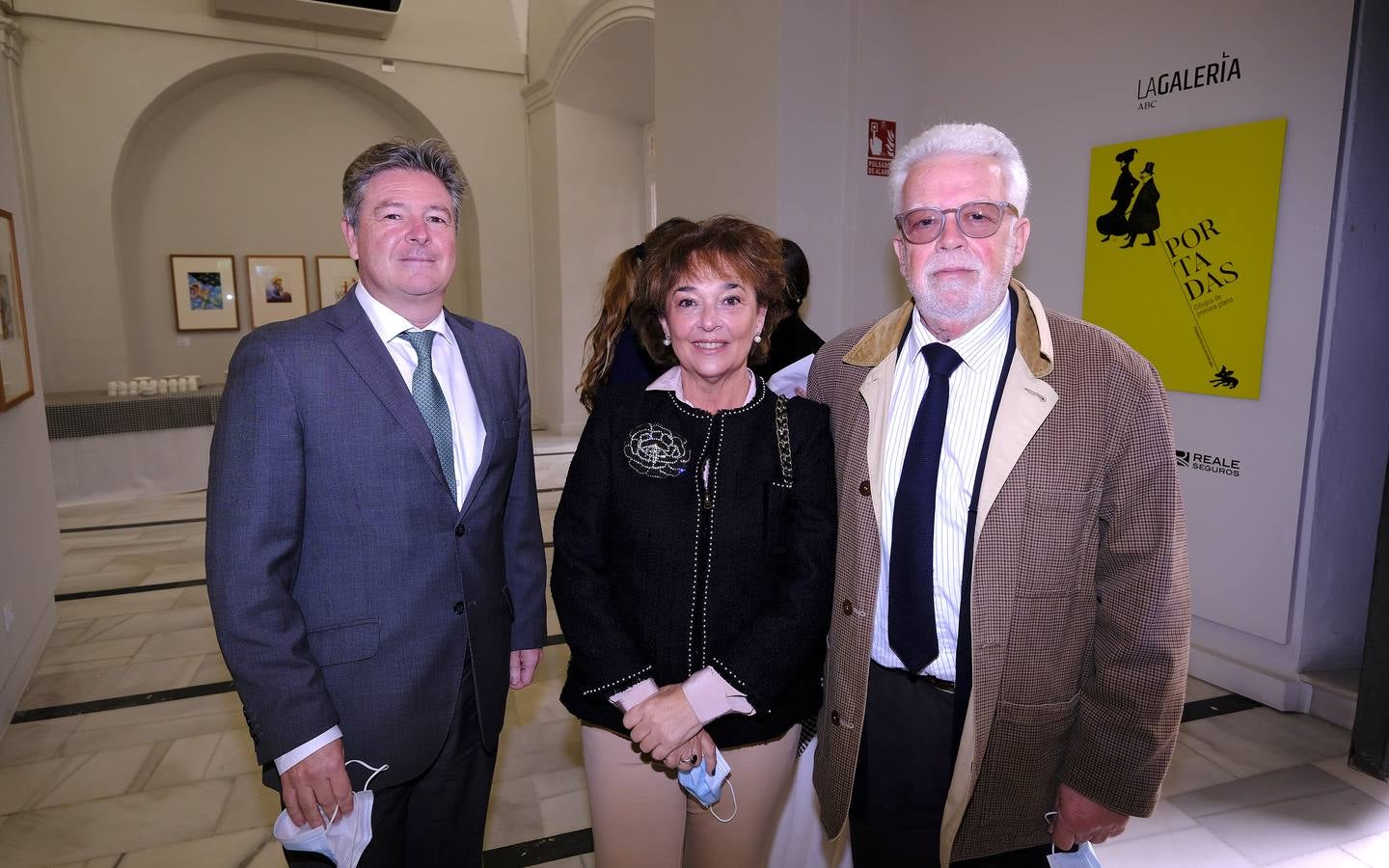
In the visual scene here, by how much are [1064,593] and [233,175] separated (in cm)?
1169

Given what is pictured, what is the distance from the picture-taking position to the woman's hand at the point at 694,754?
4.85ft

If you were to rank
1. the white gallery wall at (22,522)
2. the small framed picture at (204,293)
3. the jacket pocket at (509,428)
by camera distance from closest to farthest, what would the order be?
the jacket pocket at (509,428)
the white gallery wall at (22,522)
the small framed picture at (204,293)

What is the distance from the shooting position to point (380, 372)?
1.54 m

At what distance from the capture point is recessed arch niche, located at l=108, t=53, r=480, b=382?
979 centimetres

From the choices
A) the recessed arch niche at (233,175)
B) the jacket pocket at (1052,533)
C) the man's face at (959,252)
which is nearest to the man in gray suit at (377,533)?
the man's face at (959,252)

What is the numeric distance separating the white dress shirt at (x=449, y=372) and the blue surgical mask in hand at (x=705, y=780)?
0.67m

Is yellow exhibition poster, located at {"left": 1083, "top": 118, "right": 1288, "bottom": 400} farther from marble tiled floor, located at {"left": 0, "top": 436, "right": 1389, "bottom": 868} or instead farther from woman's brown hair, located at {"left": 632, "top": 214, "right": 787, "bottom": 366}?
woman's brown hair, located at {"left": 632, "top": 214, "right": 787, "bottom": 366}

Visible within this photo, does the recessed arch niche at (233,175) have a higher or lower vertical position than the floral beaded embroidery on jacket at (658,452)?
higher

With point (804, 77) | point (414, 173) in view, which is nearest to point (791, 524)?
point (414, 173)

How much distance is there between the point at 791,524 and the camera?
5.27ft

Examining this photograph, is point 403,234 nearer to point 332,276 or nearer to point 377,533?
point 377,533

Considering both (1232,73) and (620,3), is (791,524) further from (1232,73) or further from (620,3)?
(620,3)

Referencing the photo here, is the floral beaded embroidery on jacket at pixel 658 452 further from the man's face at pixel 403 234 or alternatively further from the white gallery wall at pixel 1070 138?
the white gallery wall at pixel 1070 138

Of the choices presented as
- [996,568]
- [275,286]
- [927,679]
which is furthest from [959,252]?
[275,286]
